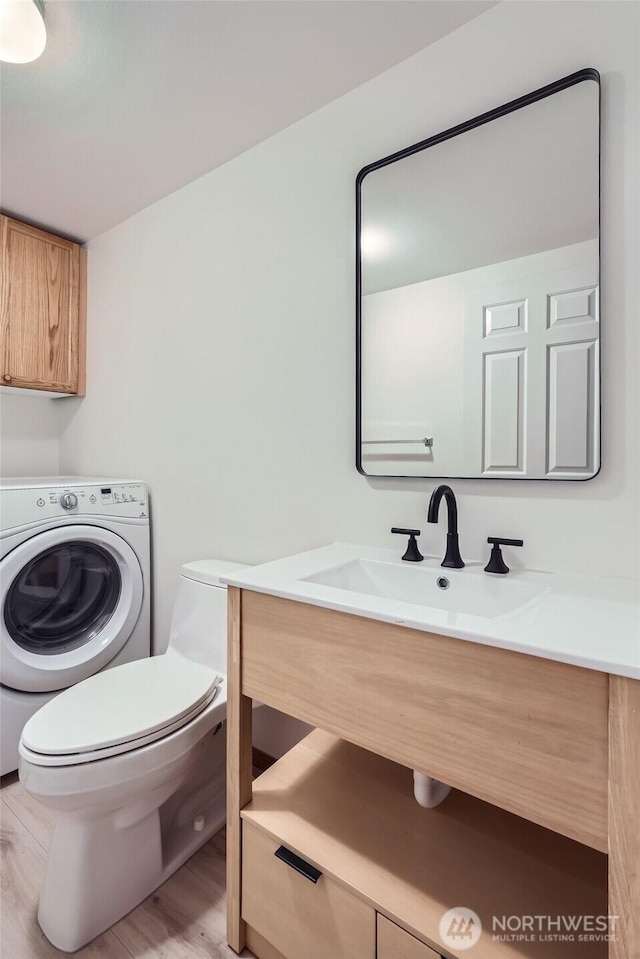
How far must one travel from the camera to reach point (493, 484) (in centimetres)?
117

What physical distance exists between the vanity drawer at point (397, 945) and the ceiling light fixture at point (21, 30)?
212cm

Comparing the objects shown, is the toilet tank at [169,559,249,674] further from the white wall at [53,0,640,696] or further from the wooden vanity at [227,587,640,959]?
the wooden vanity at [227,587,640,959]

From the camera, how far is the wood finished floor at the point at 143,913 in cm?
105

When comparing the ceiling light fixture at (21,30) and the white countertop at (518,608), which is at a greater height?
the ceiling light fixture at (21,30)

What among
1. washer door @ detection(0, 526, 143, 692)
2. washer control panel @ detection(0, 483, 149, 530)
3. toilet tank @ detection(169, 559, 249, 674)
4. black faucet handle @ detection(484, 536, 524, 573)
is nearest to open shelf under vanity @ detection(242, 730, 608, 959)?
toilet tank @ detection(169, 559, 249, 674)

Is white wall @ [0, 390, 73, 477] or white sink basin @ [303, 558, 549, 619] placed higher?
white wall @ [0, 390, 73, 477]

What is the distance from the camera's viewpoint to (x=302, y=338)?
153cm

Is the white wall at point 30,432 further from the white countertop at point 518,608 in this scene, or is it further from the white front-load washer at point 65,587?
the white countertop at point 518,608

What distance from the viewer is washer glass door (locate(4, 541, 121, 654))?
5.54 feet

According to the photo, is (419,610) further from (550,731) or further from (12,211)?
(12,211)

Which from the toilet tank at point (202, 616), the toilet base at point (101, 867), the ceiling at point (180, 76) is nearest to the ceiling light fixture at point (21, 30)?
the ceiling at point (180, 76)

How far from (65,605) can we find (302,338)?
4.73 feet

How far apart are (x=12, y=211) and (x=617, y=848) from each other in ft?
9.63

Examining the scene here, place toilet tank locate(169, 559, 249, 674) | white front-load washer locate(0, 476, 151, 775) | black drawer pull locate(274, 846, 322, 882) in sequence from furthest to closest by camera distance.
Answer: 1. white front-load washer locate(0, 476, 151, 775)
2. toilet tank locate(169, 559, 249, 674)
3. black drawer pull locate(274, 846, 322, 882)
